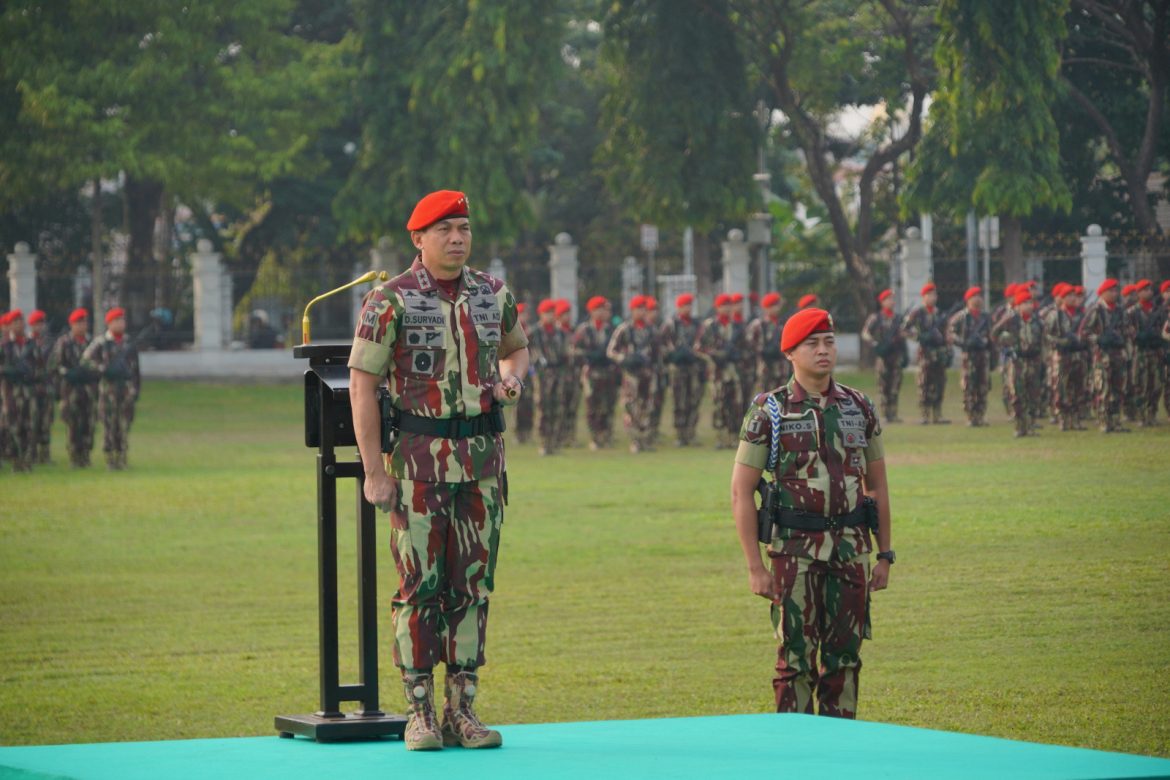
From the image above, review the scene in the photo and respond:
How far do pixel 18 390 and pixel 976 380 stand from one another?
459 inches

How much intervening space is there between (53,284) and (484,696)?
100ft

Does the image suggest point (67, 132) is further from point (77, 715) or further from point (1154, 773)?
point (1154, 773)

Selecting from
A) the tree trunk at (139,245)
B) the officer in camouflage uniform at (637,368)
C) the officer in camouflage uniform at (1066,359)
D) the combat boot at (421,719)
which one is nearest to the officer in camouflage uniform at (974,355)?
the officer in camouflage uniform at (1066,359)

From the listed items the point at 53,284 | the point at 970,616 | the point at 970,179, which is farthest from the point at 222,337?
the point at 970,616

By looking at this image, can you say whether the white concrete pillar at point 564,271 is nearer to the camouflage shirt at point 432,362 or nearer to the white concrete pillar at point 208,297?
the white concrete pillar at point 208,297

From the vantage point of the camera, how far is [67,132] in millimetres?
37688

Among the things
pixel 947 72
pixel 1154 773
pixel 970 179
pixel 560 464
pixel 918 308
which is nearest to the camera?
pixel 1154 773

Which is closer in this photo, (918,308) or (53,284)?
(918,308)

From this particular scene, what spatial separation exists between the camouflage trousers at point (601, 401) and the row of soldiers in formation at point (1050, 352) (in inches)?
157

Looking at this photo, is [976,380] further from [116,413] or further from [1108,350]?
[116,413]

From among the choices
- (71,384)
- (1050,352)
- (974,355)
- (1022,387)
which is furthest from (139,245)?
(1022,387)

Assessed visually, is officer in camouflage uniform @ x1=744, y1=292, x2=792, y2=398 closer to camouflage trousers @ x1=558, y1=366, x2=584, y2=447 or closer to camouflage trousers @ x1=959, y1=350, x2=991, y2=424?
camouflage trousers @ x1=558, y1=366, x2=584, y2=447

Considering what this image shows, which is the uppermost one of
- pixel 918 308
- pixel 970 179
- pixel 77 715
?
pixel 970 179

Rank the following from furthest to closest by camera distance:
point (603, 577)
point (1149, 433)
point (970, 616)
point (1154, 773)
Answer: point (1149, 433), point (603, 577), point (970, 616), point (1154, 773)
